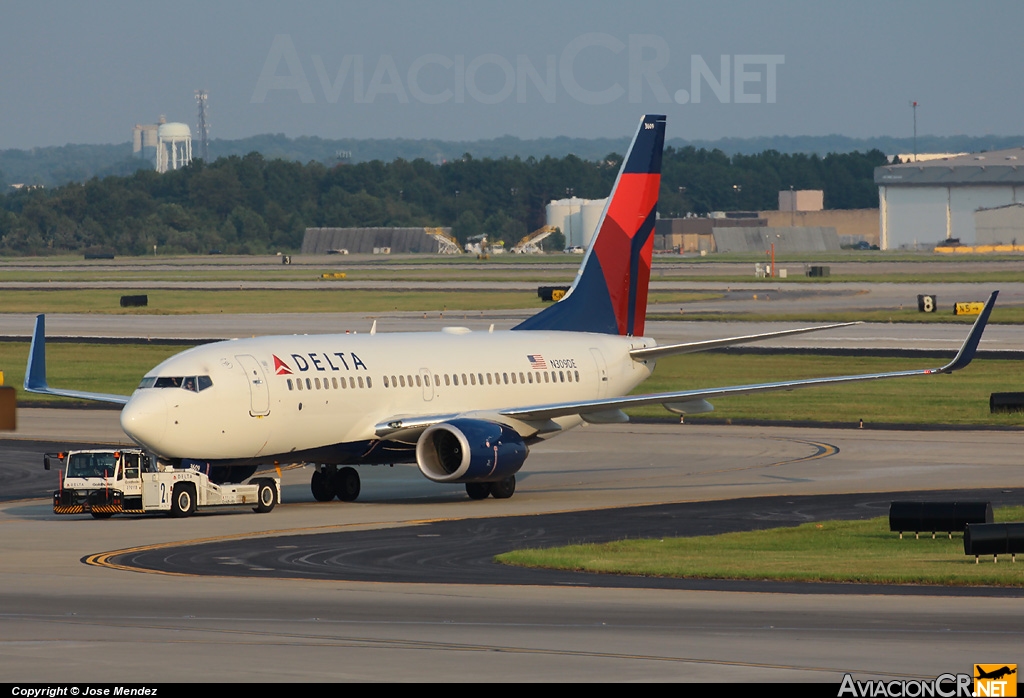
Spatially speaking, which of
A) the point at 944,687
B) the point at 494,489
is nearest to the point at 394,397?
the point at 494,489

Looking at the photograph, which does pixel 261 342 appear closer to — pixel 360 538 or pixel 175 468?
pixel 175 468

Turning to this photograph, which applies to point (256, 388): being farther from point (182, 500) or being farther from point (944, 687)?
point (944, 687)

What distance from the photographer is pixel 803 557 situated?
33.2m

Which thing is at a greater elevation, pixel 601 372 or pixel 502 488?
pixel 601 372

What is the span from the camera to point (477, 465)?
42.8 metres

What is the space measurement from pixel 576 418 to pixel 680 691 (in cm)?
3057

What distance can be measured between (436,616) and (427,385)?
20.3m

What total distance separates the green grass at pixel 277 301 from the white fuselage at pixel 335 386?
73675mm

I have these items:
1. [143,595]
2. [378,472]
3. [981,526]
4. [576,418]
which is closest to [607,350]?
[576,418]

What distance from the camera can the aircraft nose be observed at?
40.4 metres

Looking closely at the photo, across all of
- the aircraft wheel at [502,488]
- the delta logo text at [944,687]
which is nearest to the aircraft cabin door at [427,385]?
the aircraft wheel at [502,488]

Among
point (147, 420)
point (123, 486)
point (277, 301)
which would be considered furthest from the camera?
point (277, 301)

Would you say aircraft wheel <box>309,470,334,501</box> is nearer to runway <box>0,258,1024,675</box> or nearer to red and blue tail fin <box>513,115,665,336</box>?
runway <box>0,258,1024,675</box>

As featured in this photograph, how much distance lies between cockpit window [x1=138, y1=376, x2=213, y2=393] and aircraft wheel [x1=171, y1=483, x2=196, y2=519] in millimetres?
2478
